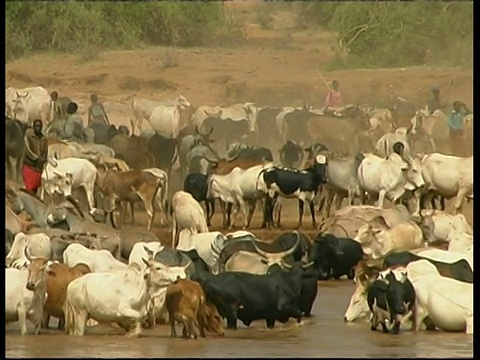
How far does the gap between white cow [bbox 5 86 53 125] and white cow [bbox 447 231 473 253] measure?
47.1 feet

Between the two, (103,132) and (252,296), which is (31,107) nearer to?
(103,132)

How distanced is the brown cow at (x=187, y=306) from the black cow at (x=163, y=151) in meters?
13.3

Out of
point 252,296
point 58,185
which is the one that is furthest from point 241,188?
point 252,296

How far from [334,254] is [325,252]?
0.09 meters

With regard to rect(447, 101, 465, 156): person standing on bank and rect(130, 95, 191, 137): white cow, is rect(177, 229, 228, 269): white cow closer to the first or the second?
rect(447, 101, 465, 156): person standing on bank

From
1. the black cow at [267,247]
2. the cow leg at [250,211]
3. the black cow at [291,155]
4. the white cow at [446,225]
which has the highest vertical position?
the black cow at [291,155]

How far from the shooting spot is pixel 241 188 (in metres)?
27.9

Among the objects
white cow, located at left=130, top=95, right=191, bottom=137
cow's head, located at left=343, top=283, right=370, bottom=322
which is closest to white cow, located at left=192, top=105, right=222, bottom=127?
white cow, located at left=130, top=95, right=191, bottom=137

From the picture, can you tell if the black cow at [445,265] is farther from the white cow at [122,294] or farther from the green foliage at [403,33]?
the green foliage at [403,33]

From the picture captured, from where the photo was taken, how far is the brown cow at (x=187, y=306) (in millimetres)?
18281

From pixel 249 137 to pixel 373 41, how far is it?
10027 millimetres

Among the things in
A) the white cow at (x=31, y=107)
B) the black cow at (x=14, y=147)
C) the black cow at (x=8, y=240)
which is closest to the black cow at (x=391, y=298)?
the black cow at (x=8, y=240)
